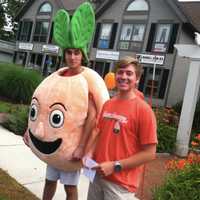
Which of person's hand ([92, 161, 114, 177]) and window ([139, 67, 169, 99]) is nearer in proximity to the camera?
person's hand ([92, 161, 114, 177])

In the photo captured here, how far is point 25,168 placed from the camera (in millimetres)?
5879

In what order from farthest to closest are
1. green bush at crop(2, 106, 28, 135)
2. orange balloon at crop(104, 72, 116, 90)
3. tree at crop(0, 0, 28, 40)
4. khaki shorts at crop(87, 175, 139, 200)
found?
tree at crop(0, 0, 28, 40) → green bush at crop(2, 106, 28, 135) → orange balloon at crop(104, 72, 116, 90) → khaki shorts at crop(87, 175, 139, 200)

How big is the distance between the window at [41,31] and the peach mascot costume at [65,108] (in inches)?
1157

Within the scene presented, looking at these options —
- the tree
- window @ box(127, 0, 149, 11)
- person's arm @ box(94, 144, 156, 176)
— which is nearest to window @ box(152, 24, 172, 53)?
window @ box(127, 0, 149, 11)

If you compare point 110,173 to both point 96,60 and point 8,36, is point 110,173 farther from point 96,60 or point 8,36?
point 8,36

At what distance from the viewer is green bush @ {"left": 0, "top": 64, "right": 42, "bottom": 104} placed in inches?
529

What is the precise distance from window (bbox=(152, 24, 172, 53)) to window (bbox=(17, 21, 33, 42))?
1448 cm

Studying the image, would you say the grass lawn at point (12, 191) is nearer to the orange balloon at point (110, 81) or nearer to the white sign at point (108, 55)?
the orange balloon at point (110, 81)

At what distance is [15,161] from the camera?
243 inches

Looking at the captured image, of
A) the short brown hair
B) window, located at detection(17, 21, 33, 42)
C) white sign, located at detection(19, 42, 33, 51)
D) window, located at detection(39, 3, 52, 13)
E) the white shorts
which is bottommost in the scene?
the white shorts

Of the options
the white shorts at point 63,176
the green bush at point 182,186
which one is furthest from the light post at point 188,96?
the white shorts at point 63,176

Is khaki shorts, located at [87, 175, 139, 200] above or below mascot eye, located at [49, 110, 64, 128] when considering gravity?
below

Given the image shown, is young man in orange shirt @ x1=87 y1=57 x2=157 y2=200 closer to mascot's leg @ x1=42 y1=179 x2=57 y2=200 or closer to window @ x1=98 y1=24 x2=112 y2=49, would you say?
mascot's leg @ x1=42 y1=179 x2=57 y2=200

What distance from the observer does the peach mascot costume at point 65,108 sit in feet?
11.2
